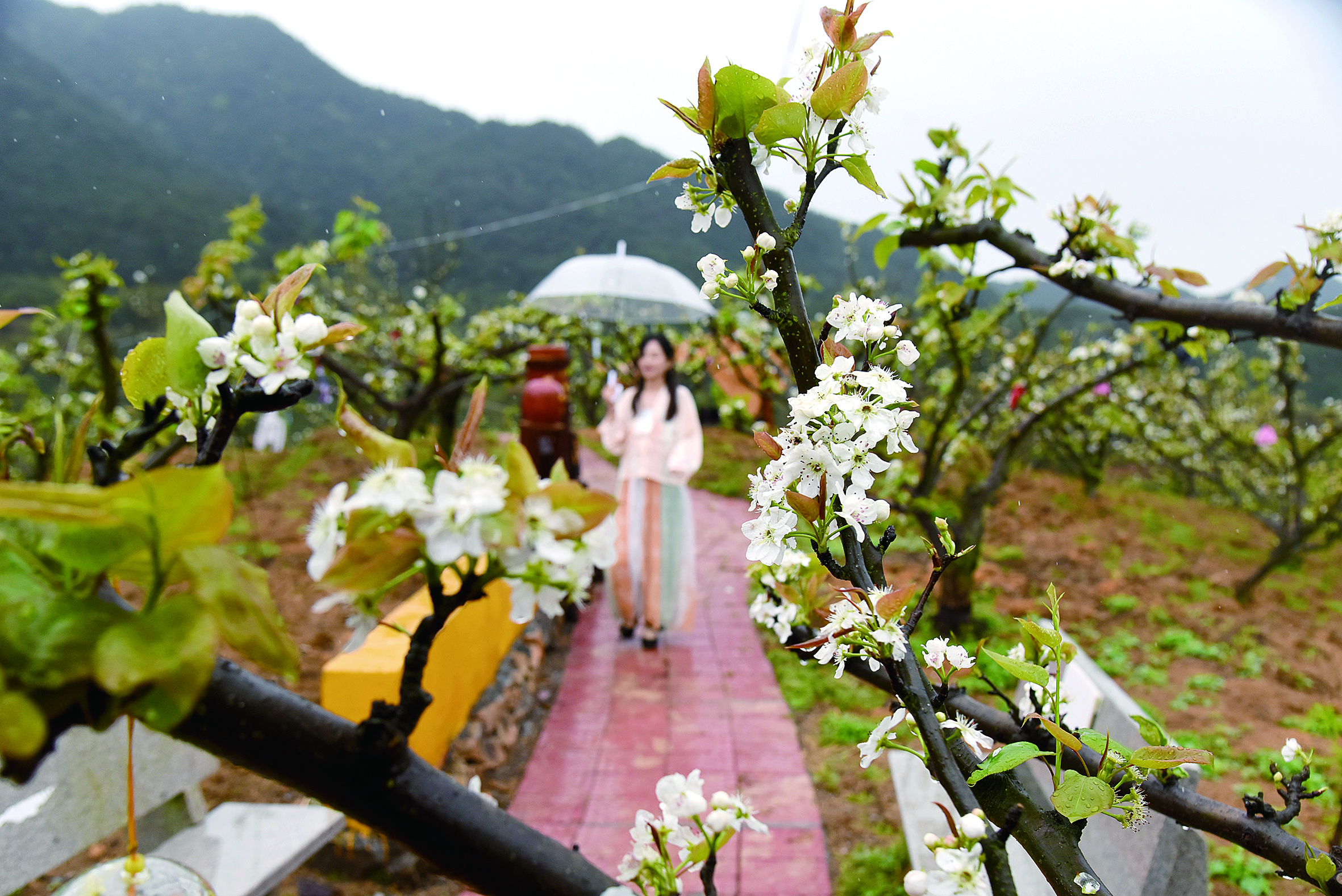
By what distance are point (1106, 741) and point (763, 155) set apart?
78cm

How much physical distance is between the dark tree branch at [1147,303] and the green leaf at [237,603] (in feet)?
6.07

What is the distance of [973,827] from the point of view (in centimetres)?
61

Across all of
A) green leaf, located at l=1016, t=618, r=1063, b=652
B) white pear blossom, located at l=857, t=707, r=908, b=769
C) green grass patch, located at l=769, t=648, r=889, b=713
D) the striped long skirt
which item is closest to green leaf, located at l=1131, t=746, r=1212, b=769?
green leaf, located at l=1016, t=618, r=1063, b=652

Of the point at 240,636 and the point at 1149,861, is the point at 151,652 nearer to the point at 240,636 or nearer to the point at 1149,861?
the point at 240,636

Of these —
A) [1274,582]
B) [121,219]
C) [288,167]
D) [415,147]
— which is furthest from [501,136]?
[1274,582]

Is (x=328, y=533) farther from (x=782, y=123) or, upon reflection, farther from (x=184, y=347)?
(x=782, y=123)

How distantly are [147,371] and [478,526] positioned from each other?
0.46 metres

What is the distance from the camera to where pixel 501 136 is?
16609 millimetres

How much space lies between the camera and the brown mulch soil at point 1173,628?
319 centimetres

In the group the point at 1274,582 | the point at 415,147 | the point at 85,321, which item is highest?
the point at 415,147

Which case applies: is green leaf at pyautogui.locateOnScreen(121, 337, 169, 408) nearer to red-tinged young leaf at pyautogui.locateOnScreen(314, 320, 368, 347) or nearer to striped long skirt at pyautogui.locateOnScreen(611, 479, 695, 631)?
red-tinged young leaf at pyautogui.locateOnScreen(314, 320, 368, 347)

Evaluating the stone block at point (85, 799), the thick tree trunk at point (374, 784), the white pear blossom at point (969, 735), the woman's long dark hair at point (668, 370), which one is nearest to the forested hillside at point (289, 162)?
the woman's long dark hair at point (668, 370)

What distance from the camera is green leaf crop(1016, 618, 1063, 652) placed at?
82 centimetres

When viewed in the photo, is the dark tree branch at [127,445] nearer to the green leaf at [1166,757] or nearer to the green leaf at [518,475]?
the green leaf at [518,475]
